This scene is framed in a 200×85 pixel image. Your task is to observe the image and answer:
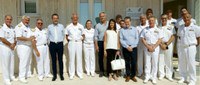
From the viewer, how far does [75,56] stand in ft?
22.9

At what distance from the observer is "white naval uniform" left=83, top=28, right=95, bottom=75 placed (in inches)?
271

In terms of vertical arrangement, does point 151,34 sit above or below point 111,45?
above

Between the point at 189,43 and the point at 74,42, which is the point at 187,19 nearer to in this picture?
the point at 189,43

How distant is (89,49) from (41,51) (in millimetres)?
1290

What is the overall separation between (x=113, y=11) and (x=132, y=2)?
64 centimetres

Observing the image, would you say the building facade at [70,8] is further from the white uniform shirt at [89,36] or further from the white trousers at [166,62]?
the white trousers at [166,62]

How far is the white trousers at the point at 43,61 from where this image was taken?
661cm

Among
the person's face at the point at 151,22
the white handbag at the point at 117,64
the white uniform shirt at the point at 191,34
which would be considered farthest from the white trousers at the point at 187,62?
the white handbag at the point at 117,64

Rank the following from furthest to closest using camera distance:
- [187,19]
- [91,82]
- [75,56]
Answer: [75,56]
[91,82]
[187,19]


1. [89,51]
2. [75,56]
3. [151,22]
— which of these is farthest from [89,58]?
[151,22]

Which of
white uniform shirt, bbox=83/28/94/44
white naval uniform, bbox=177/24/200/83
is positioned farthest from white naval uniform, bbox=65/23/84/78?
white naval uniform, bbox=177/24/200/83

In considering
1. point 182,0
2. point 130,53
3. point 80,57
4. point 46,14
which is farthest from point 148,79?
point 182,0

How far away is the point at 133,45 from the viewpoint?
21.0 feet

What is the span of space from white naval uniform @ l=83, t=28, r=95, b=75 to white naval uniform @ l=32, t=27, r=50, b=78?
104 cm
